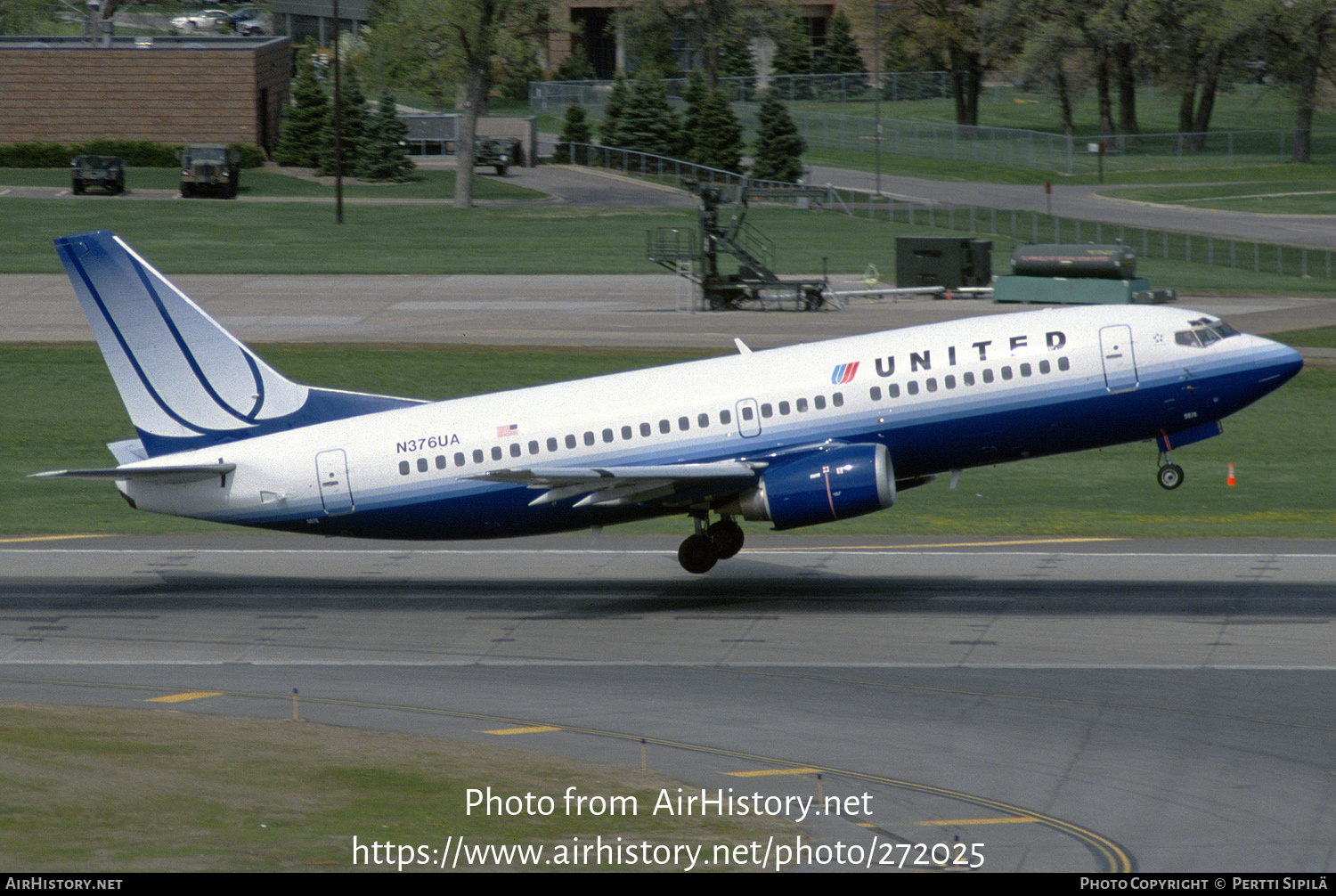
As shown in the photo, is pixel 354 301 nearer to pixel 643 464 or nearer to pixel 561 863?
pixel 643 464

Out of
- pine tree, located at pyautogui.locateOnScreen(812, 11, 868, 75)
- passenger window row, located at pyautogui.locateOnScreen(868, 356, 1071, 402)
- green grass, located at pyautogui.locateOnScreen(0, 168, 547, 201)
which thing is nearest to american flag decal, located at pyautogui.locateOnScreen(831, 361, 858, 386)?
passenger window row, located at pyautogui.locateOnScreen(868, 356, 1071, 402)

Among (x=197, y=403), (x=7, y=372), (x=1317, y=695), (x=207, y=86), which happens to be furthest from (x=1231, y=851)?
(x=207, y=86)

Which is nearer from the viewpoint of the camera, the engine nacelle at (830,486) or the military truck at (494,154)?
the engine nacelle at (830,486)

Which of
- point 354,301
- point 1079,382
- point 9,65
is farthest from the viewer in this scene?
point 9,65

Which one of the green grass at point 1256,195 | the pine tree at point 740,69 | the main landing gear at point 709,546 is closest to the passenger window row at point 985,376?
the main landing gear at point 709,546

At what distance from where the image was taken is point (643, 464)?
3569cm

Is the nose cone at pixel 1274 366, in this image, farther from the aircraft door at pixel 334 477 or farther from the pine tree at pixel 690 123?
the pine tree at pixel 690 123

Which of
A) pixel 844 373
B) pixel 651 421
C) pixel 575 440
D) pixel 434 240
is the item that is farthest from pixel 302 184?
pixel 844 373

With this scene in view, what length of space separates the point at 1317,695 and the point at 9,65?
13541cm

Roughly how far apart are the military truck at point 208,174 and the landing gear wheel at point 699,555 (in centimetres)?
9678

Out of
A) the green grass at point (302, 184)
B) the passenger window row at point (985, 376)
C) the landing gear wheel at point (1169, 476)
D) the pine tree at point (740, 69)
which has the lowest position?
the landing gear wheel at point (1169, 476)

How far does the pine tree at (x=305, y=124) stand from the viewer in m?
140

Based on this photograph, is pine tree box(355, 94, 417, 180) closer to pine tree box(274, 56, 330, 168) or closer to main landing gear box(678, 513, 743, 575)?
pine tree box(274, 56, 330, 168)

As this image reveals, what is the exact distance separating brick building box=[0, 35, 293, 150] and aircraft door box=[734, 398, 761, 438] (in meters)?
115
